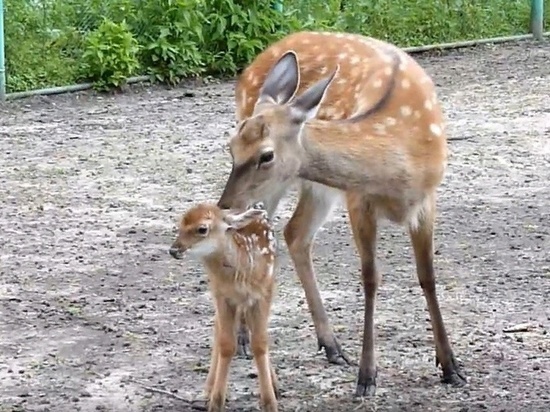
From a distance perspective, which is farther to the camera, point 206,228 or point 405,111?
point 405,111

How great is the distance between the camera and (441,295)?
6211 mm

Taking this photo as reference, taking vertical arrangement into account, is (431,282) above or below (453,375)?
above

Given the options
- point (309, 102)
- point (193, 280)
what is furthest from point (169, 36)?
point (309, 102)

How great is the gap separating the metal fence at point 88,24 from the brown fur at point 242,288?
21.0ft

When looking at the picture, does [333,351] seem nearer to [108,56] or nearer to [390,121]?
[390,121]

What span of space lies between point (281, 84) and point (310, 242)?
3.13 ft

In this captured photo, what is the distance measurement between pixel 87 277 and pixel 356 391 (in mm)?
1877

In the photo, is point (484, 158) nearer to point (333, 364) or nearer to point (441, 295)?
point (441, 295)

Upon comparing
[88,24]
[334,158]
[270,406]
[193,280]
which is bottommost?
[88,24]

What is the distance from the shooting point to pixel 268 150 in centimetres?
456

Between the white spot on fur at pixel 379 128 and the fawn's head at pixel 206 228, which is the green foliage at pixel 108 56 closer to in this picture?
the white spot on fur at pixel 379 128

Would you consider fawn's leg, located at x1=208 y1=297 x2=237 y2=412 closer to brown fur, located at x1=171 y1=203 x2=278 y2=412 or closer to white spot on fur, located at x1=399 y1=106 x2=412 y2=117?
brown fur, located at x1=171 y1=203 x2=278 y2=412

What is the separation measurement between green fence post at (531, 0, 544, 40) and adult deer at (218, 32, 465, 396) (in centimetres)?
861

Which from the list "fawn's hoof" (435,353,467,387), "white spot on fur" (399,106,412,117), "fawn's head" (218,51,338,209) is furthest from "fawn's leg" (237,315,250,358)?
"white spot on fur" (399,106,412,117)
